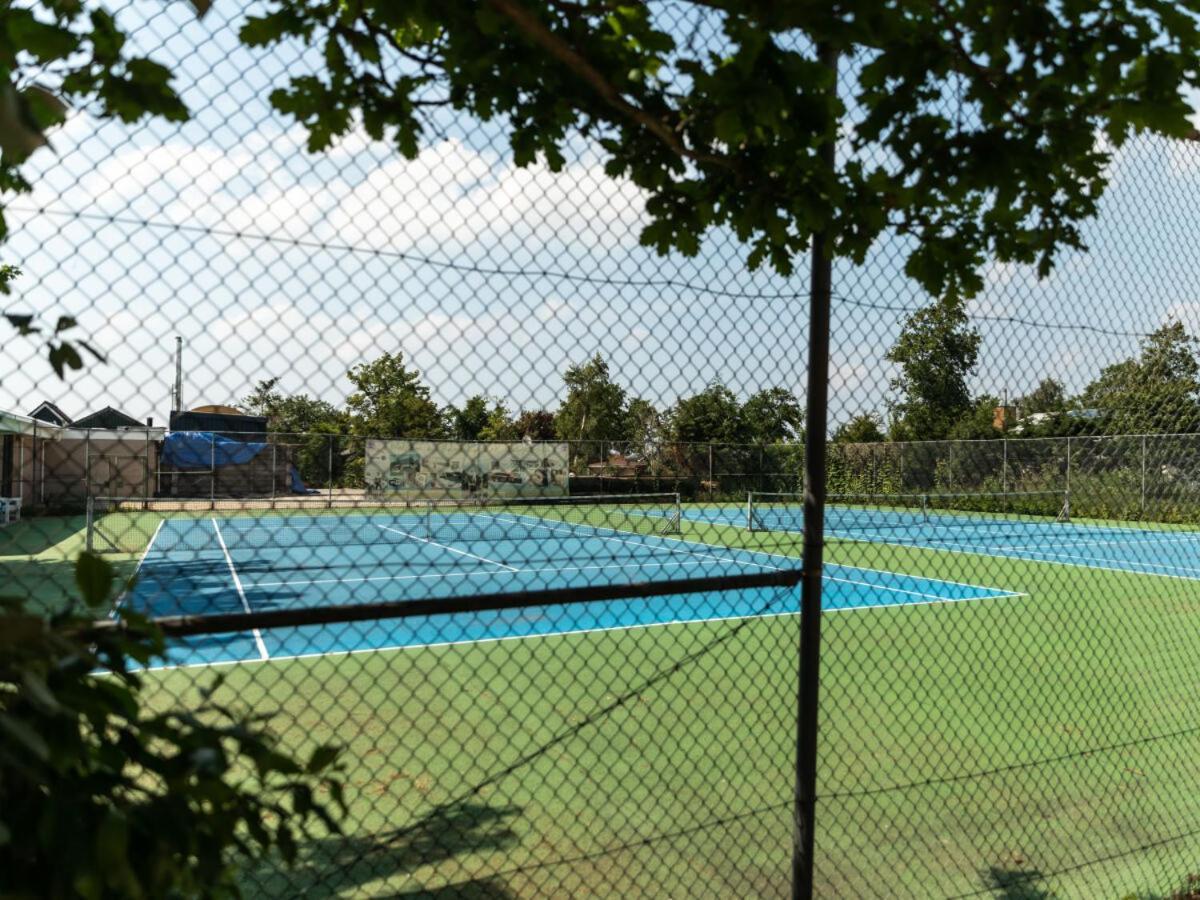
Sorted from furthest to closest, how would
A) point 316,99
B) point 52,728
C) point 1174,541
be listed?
point 1174,541 < point 316,99 < point 52,728

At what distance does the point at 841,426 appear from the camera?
12.4ft

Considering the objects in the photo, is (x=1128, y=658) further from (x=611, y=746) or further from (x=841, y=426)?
(x=841, y=426)

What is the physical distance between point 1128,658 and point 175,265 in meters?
8.94

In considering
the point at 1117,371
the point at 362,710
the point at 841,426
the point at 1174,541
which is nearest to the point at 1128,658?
the point at 1117,371

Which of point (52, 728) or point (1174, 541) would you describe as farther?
point (1174, 541)

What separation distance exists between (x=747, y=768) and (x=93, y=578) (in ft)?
15.8

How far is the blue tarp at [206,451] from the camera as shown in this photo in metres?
3.45

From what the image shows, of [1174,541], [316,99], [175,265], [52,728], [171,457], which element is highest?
[316,99]

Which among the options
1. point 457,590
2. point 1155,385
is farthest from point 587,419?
point 457,590

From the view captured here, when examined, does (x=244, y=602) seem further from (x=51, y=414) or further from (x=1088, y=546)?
(x=1088, y=546)

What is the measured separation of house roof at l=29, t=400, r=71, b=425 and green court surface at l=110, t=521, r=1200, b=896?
1155 millimetres

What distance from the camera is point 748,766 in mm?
5598

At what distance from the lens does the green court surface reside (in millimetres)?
4012

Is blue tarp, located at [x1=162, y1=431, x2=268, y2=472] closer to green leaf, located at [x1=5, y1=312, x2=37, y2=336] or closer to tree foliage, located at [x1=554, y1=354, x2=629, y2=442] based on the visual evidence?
tree foliage, located at [x1=554, y1=354, x2=629, y2=442]
